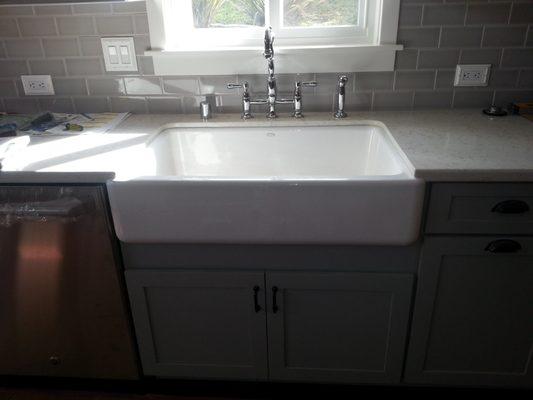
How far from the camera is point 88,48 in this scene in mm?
1560

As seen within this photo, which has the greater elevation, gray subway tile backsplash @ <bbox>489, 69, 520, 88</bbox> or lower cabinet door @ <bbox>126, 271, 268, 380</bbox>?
gray subway tile backsplash @ <bbox>489, 69, 520, 88</bbox>

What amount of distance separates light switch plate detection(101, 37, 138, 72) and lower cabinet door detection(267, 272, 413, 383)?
97cm

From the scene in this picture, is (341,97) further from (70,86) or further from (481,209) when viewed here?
(70,86)

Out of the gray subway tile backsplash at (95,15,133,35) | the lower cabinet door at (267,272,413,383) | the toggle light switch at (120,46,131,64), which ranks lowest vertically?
the lower cabinet door at (267,272,413,383)

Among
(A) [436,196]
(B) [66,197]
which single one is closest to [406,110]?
(A) [436,196]

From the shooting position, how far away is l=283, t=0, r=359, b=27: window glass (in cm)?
157

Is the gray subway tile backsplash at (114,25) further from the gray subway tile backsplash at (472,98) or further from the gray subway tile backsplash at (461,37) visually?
the gray subway tile backsplash at (472,98)

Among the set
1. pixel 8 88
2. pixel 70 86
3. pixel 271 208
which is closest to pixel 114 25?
pixel 70 86

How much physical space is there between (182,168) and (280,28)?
2.10 ft

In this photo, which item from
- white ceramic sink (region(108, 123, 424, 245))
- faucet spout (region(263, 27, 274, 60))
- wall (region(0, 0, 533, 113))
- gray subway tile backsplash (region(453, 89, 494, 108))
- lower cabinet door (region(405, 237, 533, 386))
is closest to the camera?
white ceramic sink (region(108, 123, 424, 245))

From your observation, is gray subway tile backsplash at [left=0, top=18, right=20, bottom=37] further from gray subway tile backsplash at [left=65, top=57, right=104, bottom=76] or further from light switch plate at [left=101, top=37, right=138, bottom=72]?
light switch plate at [left=101, top=37, right=138, bottom=72]

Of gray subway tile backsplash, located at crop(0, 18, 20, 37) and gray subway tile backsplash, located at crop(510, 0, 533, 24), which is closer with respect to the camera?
gray subway tile backsplash, located at crop(510, 0, 533, 24)

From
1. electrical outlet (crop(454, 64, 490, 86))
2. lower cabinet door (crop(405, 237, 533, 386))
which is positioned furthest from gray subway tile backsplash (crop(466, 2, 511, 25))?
lower cabinet door (crop(405, 237, 533, 386))

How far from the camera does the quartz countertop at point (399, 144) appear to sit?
41.1 inches
